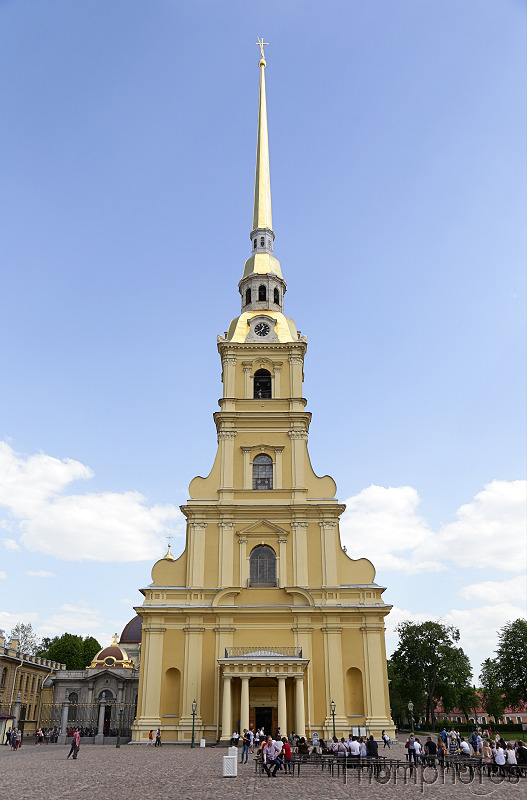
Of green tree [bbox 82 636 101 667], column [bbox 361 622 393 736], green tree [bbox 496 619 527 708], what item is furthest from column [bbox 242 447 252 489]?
green tree [bbox 82 636 101 667]

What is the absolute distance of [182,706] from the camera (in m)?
35.8

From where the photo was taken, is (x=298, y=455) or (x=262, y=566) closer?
(x=262, y=566)

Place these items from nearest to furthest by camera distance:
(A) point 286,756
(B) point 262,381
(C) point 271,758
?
(C) point 271,758, (A) point 286,756, (B) point 262,381

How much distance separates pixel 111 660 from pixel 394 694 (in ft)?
110

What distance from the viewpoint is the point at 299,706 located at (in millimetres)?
34125

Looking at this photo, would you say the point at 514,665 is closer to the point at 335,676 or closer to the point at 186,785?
the point at 335,676

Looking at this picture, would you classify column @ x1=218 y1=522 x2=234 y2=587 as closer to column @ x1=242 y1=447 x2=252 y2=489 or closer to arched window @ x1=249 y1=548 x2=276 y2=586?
arched window @ x1=249 y1=548 x2=276 y2=586

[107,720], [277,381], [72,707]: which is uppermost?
[277,381]

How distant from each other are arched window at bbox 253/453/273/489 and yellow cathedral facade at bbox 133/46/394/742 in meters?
0.06

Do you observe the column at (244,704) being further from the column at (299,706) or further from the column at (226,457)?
the column at (226,457)

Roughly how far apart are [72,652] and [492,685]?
4796 cm

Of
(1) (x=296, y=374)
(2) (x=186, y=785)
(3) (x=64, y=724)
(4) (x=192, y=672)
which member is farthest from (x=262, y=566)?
(2) (x=186, y=785)

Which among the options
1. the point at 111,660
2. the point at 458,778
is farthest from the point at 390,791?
the point at 111,660

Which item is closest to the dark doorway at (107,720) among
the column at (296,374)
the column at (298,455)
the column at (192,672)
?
the column at (192,672)
